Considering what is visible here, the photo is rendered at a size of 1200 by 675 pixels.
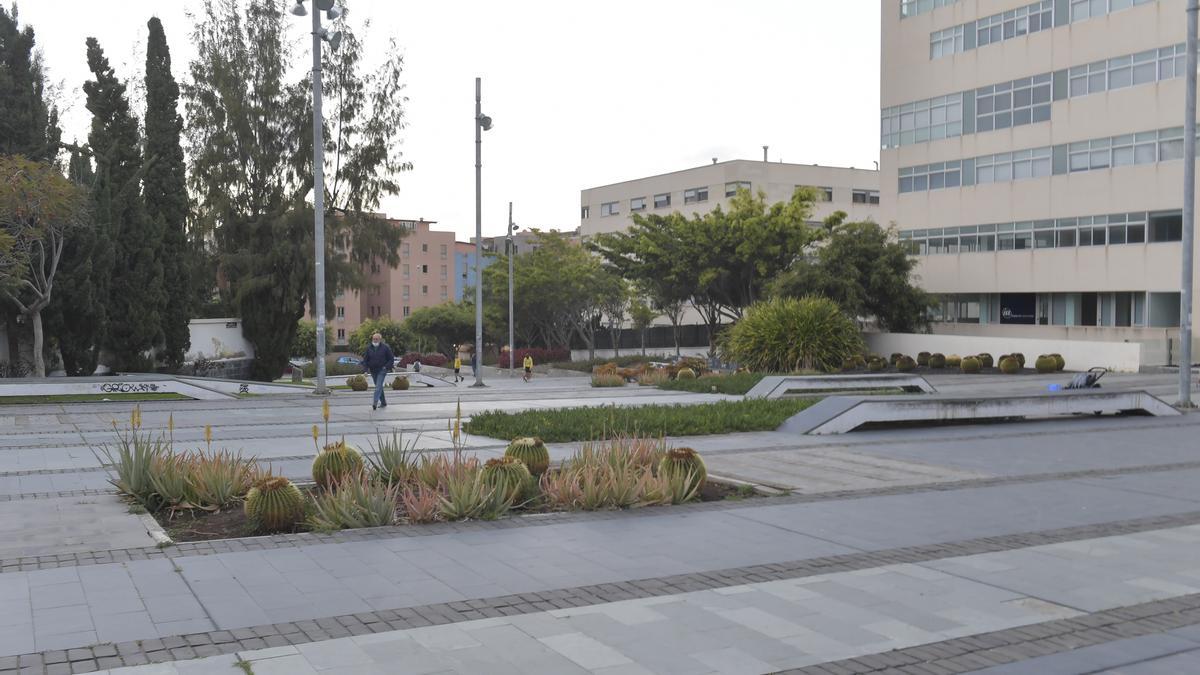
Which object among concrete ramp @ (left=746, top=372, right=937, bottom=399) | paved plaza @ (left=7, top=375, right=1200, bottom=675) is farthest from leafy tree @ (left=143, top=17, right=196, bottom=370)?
paved plaza @ (left=7, top=375, right=1200, bottom=675)

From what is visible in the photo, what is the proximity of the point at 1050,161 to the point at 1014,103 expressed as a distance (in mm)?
3545

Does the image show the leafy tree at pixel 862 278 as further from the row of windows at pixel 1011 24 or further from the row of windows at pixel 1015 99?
the row of windows at pixel 1011 24

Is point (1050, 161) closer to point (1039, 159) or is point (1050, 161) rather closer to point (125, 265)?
point (1039, 159)

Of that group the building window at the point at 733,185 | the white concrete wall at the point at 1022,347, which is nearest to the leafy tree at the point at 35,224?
the white concrete wall at the point at 1022,347

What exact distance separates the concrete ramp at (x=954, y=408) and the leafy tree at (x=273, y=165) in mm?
30078

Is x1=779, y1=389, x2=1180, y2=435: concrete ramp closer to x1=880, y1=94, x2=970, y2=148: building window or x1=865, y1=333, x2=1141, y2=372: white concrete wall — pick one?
x1=865, y1=333, x2=1141, y2=372: white concrete wall

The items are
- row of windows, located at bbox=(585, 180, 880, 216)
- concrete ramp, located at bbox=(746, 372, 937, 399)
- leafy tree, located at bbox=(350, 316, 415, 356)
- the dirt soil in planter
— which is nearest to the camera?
the dirt soil in planter

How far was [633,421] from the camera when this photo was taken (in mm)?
16734

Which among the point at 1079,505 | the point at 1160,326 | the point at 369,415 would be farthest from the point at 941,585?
the point at 1160,326

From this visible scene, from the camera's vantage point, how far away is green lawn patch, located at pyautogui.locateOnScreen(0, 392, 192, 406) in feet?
75.6

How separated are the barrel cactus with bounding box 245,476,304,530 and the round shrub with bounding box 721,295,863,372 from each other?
24850 millimetres

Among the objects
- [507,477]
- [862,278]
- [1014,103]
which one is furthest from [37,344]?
[1014,103]

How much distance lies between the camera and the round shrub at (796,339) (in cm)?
3278

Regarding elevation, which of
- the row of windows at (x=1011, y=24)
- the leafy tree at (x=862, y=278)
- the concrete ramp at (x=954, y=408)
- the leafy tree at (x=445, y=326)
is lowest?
the concrete ramp at (x=954, y=408)
